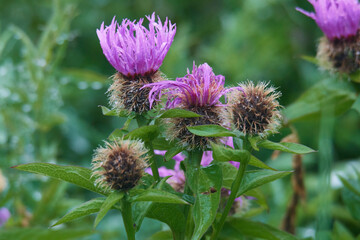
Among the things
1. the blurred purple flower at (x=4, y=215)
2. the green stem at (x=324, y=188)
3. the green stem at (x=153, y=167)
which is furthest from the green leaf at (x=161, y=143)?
the blurred purple flower at (x=4, y=215)

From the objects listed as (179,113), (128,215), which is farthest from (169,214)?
(179,113)

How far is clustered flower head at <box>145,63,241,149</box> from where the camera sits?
75 centimetres

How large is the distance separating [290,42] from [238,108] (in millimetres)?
2117

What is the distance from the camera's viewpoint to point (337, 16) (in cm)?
112

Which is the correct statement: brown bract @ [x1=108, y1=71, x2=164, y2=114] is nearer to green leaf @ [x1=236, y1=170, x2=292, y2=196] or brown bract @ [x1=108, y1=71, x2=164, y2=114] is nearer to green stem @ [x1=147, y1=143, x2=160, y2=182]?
green stem @ [x1=147, y1=143, x2=160, y2=182]

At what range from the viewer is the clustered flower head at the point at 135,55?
77cm

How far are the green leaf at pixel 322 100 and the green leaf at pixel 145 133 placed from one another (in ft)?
1.80

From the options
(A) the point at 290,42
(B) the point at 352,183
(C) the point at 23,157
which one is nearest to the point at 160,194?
(B) the point at 352,183

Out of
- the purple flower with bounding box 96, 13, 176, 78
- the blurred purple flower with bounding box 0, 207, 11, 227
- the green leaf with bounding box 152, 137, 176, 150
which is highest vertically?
the purple flower with bounding box 96, 13, 176, 78

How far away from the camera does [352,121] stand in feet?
7.80

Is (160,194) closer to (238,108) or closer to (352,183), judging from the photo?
(238,108)

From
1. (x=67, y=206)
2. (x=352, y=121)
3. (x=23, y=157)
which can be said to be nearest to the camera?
(x=67, y=206)

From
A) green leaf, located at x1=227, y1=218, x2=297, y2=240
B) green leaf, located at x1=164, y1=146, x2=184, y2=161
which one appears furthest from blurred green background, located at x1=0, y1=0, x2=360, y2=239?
green leaf, located at x1=164, y1=146, x2=184, y2=161

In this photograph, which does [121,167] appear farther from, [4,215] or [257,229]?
[4,215]
